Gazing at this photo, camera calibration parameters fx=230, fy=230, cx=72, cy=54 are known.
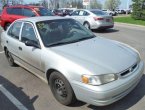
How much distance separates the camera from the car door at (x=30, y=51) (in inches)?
193

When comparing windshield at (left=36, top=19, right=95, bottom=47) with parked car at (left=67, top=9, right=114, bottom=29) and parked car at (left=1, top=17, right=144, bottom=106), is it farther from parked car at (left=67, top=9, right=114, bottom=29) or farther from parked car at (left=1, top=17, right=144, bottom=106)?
parked car at (left=67, top=9, right=114, bottom=29)

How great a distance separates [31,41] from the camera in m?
5.09

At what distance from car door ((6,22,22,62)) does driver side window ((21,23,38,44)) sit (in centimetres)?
29

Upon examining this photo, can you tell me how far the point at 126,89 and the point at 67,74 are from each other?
104 centimetres

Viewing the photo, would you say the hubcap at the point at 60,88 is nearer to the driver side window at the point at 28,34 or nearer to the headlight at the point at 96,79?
the headlight at the point at 96,79

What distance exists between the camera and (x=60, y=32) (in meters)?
5.18

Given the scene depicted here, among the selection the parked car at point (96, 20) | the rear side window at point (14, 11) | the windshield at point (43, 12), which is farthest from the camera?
the parked car at point (96, 20)

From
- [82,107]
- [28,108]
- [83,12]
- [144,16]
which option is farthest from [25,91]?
[144,16]

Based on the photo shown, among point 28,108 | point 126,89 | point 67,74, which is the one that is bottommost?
point 28,108

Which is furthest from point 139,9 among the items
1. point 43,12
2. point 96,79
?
point 96,79

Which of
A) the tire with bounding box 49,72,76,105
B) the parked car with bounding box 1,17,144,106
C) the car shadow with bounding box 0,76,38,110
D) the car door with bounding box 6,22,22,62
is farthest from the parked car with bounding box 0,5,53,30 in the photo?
the tire with bounding box 49,72,76,105

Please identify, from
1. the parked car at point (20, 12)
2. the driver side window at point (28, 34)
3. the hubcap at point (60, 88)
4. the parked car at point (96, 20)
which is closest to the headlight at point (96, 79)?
the hubcap at point (60, 88)

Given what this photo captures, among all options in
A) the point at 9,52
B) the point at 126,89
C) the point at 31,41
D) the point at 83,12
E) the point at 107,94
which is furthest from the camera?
the point at 83,12

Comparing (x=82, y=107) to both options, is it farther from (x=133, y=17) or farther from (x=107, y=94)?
(x=133, y=17)
